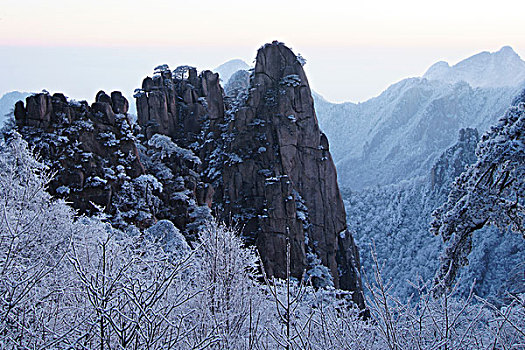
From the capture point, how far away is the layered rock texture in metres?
21.6

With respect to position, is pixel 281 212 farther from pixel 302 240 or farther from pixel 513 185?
pixel 513 185

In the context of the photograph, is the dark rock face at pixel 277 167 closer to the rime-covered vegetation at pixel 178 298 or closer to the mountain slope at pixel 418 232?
the rime-covered vegetation at pixel 178 298

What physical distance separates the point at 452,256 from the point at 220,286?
568 centimetres

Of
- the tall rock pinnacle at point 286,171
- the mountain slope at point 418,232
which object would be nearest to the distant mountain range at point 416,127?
the mountain slope at point 418,232

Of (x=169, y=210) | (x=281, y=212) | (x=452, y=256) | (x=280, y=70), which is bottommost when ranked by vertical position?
(x=281, y=212)

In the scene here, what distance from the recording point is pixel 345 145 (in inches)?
7697

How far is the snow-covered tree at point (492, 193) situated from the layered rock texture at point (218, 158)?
16.0 metres

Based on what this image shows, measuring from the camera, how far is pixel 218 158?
34156 mm

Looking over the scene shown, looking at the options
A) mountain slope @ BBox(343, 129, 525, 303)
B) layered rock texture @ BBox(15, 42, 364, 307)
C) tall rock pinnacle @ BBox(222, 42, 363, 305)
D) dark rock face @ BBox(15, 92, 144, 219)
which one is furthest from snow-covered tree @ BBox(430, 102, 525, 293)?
mountain slope @ BBox(343, 129, 525, 303)

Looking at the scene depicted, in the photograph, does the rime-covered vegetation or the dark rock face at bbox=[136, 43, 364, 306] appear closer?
the rime-covered vegetation

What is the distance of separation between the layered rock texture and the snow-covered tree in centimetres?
1603

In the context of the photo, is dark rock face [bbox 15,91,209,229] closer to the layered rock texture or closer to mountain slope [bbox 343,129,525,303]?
the layered rock texture

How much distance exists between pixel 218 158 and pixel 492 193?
90.7 feet

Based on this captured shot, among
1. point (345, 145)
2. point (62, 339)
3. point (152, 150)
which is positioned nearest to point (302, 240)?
point (152, 150)
